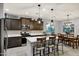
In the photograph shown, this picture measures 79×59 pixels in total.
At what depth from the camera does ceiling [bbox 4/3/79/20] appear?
227 cm

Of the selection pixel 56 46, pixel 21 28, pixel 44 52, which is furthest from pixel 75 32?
pixel 21 28

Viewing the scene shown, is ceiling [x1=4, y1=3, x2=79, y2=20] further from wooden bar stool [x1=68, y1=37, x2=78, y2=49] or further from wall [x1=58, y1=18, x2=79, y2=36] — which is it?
wooden bar stool [x1=68, y1=37, x2=78, y2=49]

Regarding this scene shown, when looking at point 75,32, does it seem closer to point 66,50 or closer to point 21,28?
point 66,50


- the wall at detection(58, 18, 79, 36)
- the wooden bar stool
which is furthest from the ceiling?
the wooden bar stool

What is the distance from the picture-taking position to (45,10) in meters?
2.38

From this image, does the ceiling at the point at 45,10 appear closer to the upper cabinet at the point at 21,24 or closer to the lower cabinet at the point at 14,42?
the upper cabinet at the point at 21,24

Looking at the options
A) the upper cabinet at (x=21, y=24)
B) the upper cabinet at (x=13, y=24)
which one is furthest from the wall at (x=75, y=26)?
the upper cabinet at (x=13, y=24)

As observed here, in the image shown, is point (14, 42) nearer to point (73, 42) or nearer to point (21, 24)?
point (21, 24)

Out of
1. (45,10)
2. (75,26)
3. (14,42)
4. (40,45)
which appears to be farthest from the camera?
(14,42)

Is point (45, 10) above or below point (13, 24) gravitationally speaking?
above

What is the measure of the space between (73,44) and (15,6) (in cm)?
157

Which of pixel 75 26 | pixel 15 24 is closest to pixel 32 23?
pixel 15 24

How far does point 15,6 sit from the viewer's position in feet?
7.50

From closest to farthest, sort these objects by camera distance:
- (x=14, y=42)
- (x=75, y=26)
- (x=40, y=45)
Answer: (x=75, y=26), (x=40, y=45), (x=14, y=42)
